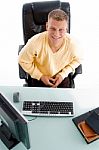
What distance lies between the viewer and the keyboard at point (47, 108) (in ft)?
5.87

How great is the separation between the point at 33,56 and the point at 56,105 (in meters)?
0.42

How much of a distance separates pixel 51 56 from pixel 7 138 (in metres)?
0.68

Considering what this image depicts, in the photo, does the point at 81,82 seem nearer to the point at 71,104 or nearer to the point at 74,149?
the point at 71,104

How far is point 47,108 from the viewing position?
5.95 feet

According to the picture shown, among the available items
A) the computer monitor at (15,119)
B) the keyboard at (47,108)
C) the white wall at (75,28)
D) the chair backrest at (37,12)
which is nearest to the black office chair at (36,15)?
the chair backrest at (37,12)

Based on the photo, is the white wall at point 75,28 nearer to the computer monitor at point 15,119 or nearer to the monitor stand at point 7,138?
the monitor stand at point 7,138

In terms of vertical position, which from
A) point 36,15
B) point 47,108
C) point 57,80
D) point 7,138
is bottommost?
point 7,138

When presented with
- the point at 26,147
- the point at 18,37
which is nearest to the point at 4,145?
the point at 26,147

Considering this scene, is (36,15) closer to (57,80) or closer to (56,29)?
(56,29)

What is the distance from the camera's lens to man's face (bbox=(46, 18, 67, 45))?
1.89 m

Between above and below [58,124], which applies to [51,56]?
above

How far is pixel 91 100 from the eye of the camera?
74.6 inches

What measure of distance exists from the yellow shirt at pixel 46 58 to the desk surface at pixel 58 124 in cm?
22

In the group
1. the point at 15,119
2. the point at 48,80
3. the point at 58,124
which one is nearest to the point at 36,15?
the point at 48,80
